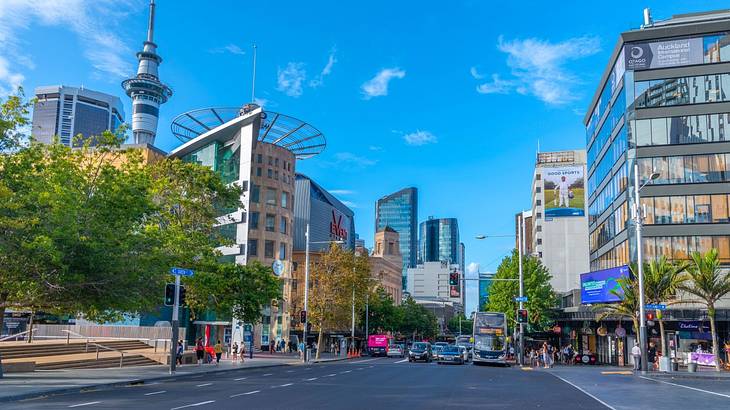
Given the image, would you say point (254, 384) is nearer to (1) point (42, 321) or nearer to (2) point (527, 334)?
(2) point (527, 334)

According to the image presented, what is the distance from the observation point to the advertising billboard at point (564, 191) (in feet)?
410

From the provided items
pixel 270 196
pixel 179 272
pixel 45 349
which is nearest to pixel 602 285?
pixel 270 196

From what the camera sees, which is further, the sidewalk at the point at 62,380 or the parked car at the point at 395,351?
the parked car at the point at 395,351

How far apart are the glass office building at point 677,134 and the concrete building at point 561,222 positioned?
60.4 meters

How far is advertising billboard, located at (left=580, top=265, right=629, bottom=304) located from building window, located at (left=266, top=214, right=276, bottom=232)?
36.3 meters

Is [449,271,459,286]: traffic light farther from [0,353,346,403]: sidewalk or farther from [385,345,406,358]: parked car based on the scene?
[385,345,406,358]: parked car

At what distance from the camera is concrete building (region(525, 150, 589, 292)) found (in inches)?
4701

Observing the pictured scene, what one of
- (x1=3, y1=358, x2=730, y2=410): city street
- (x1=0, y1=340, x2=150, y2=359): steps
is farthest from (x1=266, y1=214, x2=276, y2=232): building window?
(x1=3, y1=358, x2=730, y2=410): city street

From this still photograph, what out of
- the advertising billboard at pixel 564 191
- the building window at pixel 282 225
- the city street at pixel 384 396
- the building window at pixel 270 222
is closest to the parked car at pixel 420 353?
the building window at pixel 270 222

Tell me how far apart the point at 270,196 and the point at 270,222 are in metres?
3.16

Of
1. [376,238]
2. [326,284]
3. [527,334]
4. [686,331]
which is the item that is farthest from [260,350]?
[376,238]

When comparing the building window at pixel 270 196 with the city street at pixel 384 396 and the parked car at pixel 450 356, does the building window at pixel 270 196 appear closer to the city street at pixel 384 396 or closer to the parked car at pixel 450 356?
the parked car at pixel 450 356

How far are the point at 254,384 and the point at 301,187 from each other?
109m

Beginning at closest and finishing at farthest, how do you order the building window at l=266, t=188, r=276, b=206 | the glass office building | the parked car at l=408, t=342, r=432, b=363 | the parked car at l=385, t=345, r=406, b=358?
the glass office building < the parked car at l=408, t=342, r=432, b=363 < the parked car at l=385, t=345, r=406, b=358 < the building window at l=266, t=188, r=276, b=206
